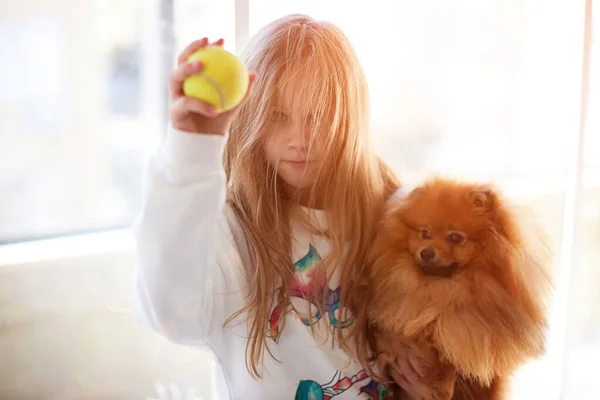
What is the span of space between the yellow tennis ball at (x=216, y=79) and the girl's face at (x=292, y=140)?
0.13m

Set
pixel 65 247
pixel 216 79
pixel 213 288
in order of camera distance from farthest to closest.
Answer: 1. pixel 65 247
2. pixel 213 288
3. pixel 216 79

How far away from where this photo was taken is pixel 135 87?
2.84ft

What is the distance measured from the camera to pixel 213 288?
2.41 feet

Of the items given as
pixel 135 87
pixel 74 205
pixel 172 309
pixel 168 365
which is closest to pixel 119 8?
pixel 135 87

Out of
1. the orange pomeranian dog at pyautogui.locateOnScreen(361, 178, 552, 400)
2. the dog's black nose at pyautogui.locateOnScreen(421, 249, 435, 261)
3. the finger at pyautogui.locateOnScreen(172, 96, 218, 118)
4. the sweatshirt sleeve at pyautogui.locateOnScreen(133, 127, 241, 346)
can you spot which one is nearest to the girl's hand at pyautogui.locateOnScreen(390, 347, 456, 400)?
the orange pomeranian dog at pyautogui.locateOnScreen(361, 178, 552, 400)

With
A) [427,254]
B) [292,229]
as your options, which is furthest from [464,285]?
[292,229]

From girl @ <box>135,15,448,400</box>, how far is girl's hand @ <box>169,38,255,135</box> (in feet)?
0.22

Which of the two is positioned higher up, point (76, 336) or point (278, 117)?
point (278, 117)

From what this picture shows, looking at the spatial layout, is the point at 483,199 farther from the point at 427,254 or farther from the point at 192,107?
the point at 192,107

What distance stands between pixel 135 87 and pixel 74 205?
20 centimetres

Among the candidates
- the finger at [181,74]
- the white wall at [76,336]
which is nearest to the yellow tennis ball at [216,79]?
the finger at [181,74]

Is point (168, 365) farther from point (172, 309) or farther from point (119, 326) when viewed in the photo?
point (172, 309)

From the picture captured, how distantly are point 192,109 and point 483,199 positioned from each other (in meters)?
0.35

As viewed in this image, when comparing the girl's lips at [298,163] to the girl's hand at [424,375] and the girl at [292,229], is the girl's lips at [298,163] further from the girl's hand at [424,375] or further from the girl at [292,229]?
the girl's hand at [424,375]
